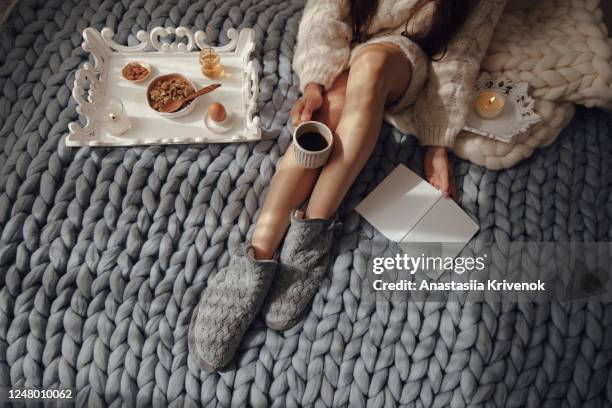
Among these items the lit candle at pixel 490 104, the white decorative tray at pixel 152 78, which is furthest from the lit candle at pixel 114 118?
the lit candle at pixel 490 104

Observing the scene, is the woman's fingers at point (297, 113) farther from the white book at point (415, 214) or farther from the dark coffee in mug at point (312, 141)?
the white book at point (415, 214)

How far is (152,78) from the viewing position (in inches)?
40.4

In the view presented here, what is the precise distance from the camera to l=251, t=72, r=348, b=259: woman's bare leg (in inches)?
34.6

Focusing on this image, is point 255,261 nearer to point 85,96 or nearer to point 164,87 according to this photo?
point 164,87

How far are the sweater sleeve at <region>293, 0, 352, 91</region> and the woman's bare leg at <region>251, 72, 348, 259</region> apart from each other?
186mm

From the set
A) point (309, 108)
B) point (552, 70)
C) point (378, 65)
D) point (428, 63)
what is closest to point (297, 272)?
point (309, 108)

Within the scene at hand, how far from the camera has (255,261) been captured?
2.67ft

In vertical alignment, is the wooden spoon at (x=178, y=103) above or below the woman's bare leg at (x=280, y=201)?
above

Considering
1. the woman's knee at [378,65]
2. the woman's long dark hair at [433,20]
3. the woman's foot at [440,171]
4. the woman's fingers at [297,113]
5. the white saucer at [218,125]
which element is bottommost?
the woman's foot at [440,171]

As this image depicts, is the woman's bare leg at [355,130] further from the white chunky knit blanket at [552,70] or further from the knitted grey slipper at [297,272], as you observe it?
the white chunky knit blanket at [552,70]

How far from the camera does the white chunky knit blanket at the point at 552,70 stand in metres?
0.93

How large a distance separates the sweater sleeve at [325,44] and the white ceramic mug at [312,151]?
0.15 m

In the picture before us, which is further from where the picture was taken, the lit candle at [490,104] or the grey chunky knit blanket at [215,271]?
the lit candle at [490,104]

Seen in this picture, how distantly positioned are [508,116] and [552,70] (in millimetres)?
131
